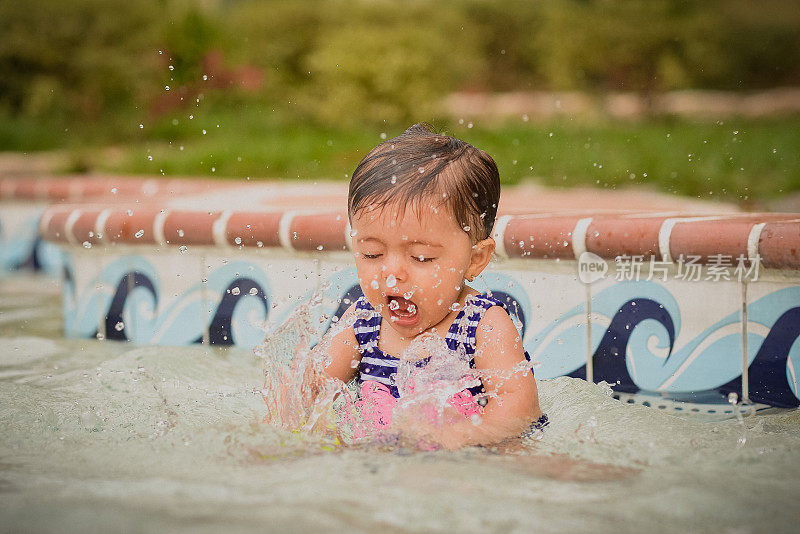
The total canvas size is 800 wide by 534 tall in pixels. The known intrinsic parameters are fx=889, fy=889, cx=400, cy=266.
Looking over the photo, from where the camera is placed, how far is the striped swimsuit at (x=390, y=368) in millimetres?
2461

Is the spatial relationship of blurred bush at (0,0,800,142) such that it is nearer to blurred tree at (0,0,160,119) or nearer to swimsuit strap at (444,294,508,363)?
blurred tree at (0,0,160,119)

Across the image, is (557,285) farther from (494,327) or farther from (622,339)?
(494,327)

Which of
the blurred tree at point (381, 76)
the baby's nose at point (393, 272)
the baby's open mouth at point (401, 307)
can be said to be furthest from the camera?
the blurred tree at point (381, 76)

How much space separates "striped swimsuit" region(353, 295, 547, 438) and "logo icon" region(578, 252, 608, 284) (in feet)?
2.08

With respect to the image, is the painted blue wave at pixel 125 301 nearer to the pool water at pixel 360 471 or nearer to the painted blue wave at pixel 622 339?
the pool water at pixel 360 471

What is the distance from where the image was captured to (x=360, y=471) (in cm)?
207

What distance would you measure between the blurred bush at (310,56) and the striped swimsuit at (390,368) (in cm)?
989

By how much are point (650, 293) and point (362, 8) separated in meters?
14.5

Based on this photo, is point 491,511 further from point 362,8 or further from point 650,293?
point 362,8

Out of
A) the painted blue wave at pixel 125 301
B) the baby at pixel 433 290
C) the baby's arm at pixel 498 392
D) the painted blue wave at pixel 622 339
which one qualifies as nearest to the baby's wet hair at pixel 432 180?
the baby at pixel 433 290

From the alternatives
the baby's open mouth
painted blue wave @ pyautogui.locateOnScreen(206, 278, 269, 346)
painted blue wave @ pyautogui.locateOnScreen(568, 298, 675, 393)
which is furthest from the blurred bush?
the baby's open mouth

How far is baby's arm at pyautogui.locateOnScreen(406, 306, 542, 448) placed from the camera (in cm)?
228

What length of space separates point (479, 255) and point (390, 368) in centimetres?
42

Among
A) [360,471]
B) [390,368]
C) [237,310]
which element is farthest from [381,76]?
[360,471]
